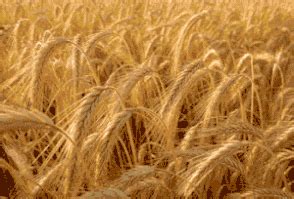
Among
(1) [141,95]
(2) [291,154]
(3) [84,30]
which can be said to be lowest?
(2) [291,154]

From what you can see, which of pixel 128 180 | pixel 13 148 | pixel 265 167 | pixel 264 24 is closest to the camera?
pixel 128 180

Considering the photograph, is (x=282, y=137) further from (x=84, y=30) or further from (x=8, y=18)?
(x=8, y=18)

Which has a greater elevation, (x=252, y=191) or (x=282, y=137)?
(x=282, y=137)

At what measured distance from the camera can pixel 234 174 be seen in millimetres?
1664

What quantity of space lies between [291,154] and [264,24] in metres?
3.62

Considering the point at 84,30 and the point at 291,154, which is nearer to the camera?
the point at 291,154

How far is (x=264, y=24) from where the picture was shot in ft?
16.0

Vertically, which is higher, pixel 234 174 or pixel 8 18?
pixel 8 18

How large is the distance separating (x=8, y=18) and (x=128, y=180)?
3.30 metres

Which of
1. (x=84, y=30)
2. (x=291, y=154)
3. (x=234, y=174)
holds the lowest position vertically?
(x=234, y=174)


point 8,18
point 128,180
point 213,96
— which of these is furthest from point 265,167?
point 8,18

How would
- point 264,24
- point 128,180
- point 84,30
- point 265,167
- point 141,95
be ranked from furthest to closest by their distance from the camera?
point 264,24, point 84,30, point 141,95, point 265,167, point 128,180

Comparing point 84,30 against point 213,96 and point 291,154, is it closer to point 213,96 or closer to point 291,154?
point 213,96

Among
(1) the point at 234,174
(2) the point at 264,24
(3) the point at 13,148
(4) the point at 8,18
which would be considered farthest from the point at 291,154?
(2) the point at 264,24
